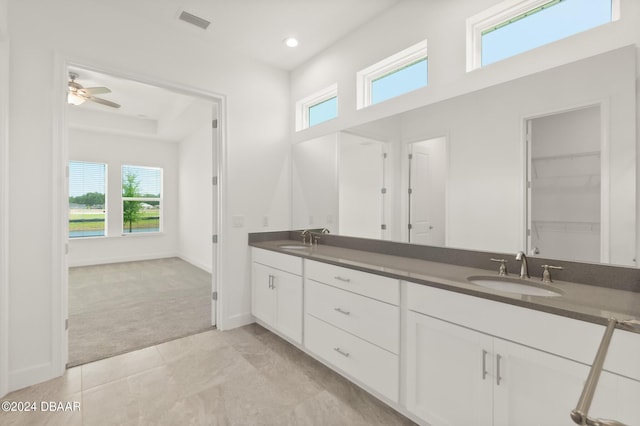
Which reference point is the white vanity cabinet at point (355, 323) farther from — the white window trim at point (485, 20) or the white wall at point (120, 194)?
the white wall at point (120, 194)

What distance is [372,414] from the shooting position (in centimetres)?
182

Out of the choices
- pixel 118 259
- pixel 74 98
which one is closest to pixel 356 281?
pixel 74 98

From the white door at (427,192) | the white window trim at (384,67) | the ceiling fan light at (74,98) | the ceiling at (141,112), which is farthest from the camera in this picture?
the ceiling at (141,112)

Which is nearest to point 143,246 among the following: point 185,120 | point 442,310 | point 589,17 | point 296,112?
point 185,120

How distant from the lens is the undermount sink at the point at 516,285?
1550mm

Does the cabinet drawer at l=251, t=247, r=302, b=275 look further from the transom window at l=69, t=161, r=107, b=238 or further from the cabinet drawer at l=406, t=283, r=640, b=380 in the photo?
the transom window at l=69, t=161, r=107, b=238

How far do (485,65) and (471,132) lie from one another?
0.44m

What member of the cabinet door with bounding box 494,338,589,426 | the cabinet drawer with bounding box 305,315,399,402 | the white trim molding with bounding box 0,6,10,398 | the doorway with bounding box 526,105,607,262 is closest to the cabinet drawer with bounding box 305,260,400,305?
the cabinet drawer with bounding box 305,315,399,402

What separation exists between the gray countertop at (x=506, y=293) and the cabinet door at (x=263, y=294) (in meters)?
0.71

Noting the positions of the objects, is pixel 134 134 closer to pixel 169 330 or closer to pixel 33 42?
pixel 33 42

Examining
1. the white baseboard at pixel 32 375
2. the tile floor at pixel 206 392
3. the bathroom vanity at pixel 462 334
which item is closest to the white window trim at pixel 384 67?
the bathroom vanity at pixel 462 334

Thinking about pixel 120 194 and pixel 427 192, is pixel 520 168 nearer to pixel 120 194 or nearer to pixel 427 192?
pixel 427 192

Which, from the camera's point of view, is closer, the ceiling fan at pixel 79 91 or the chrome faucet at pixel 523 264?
the chrome faucet at pixel 523 264

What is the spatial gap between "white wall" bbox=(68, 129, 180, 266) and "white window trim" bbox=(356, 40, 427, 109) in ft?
19.1
